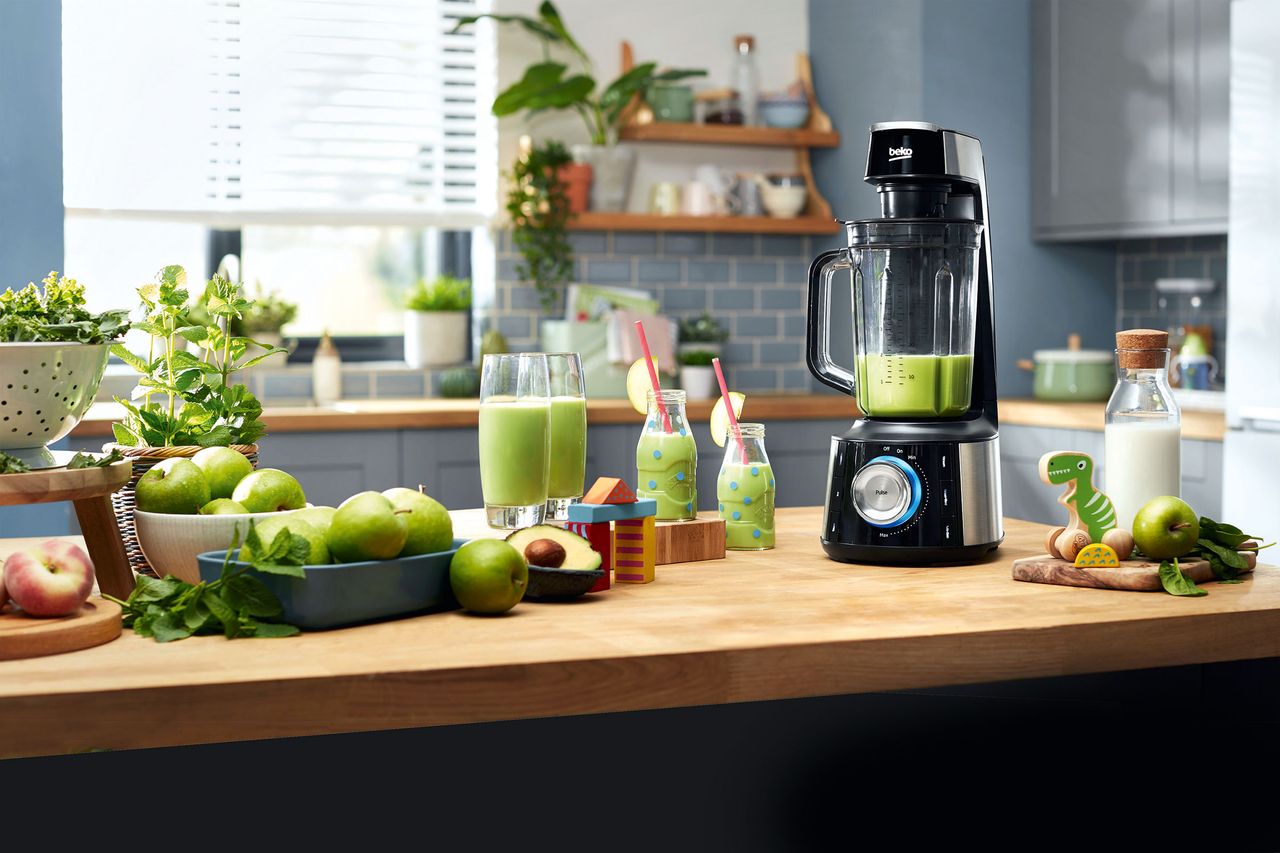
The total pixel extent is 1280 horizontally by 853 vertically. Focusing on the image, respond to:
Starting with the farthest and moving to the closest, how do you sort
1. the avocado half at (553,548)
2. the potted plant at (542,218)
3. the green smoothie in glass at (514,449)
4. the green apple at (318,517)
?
the potted plant at (542,218) → the green smoothie in glass at (514,449) → the avocado half at (553,548) → the green apple at (318,517)


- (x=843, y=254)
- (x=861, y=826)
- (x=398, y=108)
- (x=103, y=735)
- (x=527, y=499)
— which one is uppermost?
(x=398, y=108)

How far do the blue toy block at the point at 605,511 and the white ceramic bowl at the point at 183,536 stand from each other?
310 mm

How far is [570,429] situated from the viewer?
1.76 meters

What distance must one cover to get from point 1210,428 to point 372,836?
8.98 ft

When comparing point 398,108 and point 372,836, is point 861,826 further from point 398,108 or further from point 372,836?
point 398,108

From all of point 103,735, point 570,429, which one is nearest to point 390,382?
point 570,429

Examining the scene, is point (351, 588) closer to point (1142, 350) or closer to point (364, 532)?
point (364, 532)

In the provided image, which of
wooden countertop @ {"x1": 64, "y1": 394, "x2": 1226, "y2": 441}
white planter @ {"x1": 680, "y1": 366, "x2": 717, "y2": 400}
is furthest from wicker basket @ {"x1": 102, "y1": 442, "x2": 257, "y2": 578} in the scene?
white planter @ {"x1": 680, "y1": 366, "x2": 717, "y2": 400}

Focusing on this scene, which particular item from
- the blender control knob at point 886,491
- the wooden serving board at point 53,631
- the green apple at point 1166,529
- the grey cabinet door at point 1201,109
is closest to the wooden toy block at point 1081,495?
the green apple at point 1166,529

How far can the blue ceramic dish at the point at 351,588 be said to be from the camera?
124cm

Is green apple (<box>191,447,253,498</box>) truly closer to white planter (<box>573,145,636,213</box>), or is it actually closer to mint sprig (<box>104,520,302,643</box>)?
mint sprig (<box>104,520,302,643</box>)

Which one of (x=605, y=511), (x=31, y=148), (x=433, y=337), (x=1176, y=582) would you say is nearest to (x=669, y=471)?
(x=605, y=511)

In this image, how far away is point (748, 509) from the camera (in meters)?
1.78

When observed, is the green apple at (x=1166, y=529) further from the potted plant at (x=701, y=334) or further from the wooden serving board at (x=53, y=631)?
the potted plant at (x=701, y=334)
